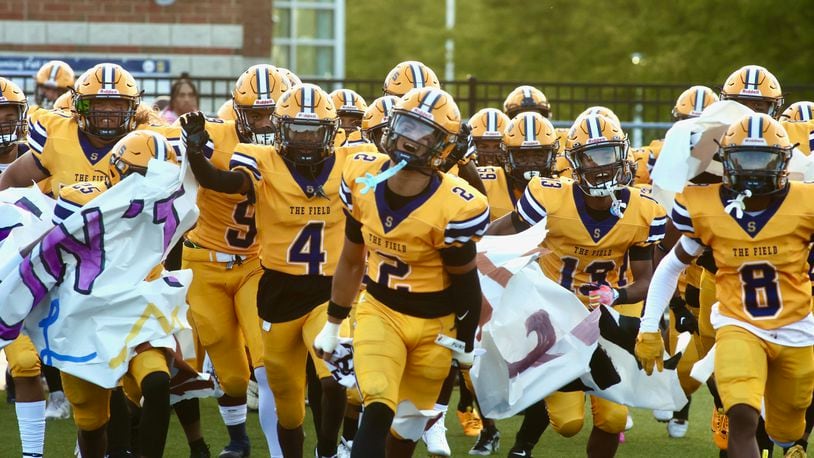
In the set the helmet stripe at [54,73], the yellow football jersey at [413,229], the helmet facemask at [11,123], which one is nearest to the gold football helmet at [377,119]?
the yellow football jersey at [413,229]

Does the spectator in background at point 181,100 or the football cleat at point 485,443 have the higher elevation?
the spectator in background at point 181,100

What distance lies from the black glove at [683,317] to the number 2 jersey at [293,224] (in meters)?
2.27

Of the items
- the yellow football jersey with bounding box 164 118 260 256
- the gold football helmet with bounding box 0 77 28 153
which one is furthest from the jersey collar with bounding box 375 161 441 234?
the gold football helmet with bounding box 0 77 28 153

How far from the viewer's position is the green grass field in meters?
8.23

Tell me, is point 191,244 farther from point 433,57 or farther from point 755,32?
point 433,57

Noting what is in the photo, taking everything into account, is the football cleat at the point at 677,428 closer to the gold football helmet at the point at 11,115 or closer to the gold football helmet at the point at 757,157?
the gold football helmet at the point at 757,157

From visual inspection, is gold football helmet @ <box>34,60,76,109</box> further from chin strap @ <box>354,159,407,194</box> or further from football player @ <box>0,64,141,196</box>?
chin strap @ <box>354,159,407,194</box>

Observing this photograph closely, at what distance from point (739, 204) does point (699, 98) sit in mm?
3554

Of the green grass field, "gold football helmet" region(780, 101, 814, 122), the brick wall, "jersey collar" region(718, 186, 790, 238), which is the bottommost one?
the green grass field

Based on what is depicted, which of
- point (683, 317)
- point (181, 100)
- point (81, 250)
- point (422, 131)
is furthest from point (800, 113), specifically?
point (181, 100)

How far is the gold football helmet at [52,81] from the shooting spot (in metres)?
11.6

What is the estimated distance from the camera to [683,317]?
27.2 feet

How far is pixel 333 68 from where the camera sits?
21.4m

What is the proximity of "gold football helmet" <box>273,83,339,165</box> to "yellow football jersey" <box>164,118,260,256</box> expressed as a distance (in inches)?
24.9
